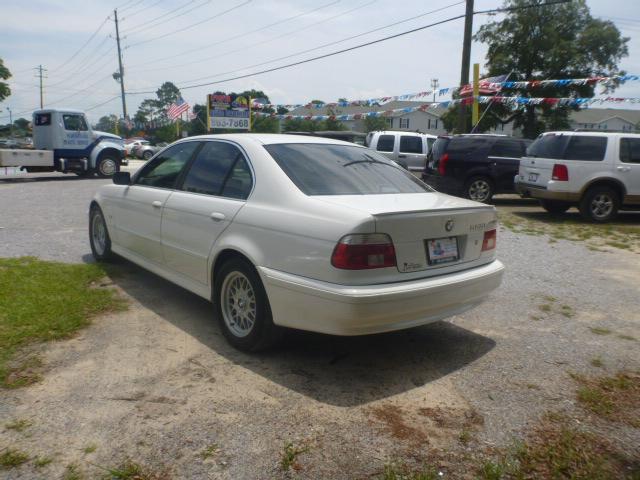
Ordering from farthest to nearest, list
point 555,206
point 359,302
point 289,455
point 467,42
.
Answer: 1. point 467,42
2. point 555,206
3. point 359,302
4. point 289,455

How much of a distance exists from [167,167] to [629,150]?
9.21 metres

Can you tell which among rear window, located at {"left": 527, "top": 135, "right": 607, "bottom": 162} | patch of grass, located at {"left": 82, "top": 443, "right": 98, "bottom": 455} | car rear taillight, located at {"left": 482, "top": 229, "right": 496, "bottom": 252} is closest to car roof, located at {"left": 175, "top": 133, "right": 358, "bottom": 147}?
car rear taillight, located at {"left": 482, "top": 229, "right": 496, "bottom": 252}

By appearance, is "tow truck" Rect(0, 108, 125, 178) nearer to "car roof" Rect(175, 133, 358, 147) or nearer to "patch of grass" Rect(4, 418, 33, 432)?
"car roof" Rect(175, 133, 358, 147)

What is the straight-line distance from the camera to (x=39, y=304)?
15.3 feet

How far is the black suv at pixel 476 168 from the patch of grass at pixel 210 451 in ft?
35.0

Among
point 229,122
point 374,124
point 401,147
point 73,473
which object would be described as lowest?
point 73,473

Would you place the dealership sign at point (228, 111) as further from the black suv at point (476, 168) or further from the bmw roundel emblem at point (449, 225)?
the bmw roundel emblem at point (449, 225)

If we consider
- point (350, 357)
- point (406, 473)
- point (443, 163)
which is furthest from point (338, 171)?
point (443, 163)

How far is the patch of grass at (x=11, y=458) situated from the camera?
2545mm

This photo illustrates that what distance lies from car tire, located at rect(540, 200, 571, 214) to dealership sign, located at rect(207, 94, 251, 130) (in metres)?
16.8

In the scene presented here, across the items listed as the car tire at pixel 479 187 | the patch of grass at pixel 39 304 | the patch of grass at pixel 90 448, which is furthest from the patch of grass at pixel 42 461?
the car tire at pixel 479 187

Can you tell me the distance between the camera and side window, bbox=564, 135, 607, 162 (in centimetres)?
1038

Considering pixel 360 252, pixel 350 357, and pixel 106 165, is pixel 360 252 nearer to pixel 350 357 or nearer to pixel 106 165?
pixel 350 357

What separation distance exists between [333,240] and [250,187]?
3.40ft
